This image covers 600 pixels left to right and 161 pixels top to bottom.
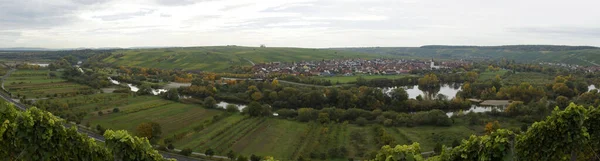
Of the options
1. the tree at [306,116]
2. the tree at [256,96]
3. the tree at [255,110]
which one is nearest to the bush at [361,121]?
the tree at [306,116]

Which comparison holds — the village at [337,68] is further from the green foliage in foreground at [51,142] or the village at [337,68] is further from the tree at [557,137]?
the green foliage in foreground at [51,142]

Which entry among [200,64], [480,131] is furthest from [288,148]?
[200,64]

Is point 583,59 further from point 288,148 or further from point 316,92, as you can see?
point 288,148

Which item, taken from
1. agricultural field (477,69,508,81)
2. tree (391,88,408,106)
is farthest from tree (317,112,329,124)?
agricultural field (477,69,508,81)

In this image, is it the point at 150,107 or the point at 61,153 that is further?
the point at 150,107

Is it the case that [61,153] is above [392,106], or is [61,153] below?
above

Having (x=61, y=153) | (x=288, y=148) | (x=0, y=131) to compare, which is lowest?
(x=288, y=148)

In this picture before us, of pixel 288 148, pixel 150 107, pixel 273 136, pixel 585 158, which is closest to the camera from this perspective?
pixel 585 158
